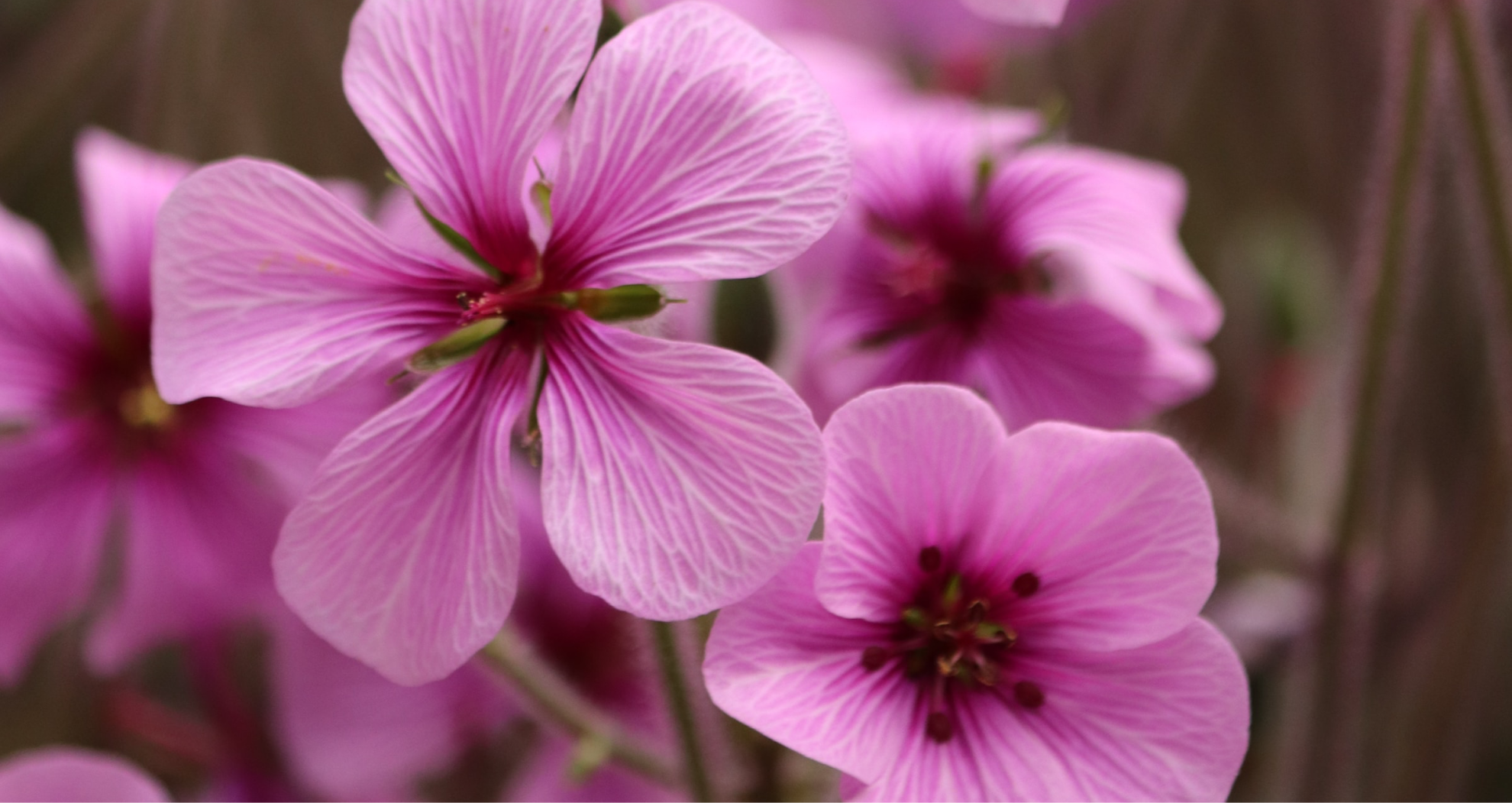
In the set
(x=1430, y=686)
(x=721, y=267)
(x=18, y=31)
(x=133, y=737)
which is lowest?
(x=133, y=737)

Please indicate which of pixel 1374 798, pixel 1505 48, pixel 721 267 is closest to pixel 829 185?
pixel 721 267

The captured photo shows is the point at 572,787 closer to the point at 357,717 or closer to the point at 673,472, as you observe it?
the point at 357,717

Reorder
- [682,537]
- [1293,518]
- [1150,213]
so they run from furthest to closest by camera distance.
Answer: [1293,518] → [1150,213] → [682,537]

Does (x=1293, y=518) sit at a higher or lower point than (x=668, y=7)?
lower

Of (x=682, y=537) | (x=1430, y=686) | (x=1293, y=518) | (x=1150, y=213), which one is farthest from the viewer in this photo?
(x=1293, y=518)

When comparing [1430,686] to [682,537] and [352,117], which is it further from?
[352,117]

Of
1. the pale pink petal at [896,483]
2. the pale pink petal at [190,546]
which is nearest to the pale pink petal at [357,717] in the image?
the pale pink petal at [190,546]

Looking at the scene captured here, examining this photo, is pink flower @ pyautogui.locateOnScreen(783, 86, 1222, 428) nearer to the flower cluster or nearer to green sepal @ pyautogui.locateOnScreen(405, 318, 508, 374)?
the flower cluster

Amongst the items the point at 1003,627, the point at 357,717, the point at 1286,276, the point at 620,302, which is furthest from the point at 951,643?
the point at 1286,276
